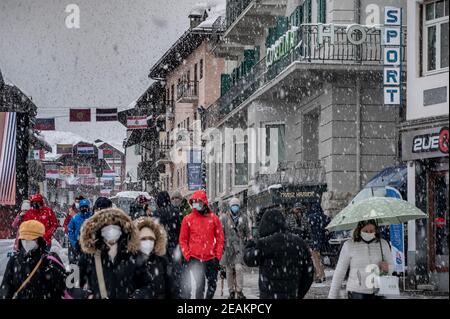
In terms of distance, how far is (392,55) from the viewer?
22984 millimetres

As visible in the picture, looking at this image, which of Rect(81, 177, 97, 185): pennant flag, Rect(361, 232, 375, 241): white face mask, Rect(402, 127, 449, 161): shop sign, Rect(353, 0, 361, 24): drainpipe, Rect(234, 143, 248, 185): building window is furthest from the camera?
Rect(81, 177, 97, 185): pennant flag

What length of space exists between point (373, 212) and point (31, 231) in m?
4.02

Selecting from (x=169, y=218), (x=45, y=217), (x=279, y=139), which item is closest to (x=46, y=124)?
(x=279, y=139)

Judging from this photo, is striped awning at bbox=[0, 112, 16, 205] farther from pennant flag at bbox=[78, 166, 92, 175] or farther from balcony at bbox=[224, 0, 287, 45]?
pennant flag at bbox=[78, 166, 92, 175]

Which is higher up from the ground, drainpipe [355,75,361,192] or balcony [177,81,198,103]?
balcony [177,81,198,103]

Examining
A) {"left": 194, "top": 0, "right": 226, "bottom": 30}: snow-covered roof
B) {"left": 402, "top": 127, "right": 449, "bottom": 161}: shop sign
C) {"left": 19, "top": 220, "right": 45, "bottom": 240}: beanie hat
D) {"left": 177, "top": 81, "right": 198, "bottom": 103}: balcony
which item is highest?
{"left": 194, "top": 0, "right": 226, "bottom": 30}: snow-covered roof

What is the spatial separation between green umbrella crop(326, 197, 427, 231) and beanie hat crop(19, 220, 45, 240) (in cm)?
341

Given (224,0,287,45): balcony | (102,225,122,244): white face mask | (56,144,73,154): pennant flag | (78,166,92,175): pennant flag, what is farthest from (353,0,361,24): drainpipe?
(78,166,92,175): pennant flag

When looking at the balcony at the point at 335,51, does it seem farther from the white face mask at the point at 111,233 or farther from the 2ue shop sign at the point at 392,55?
the white face mask at the point at 111,233

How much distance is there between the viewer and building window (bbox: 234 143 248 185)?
4028 cm

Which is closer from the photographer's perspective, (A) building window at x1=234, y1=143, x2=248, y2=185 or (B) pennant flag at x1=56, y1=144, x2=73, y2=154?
(A) building window at x1=234, y1=143, x2=248, y2=185

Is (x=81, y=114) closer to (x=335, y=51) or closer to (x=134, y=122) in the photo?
(x=134, y=122)
